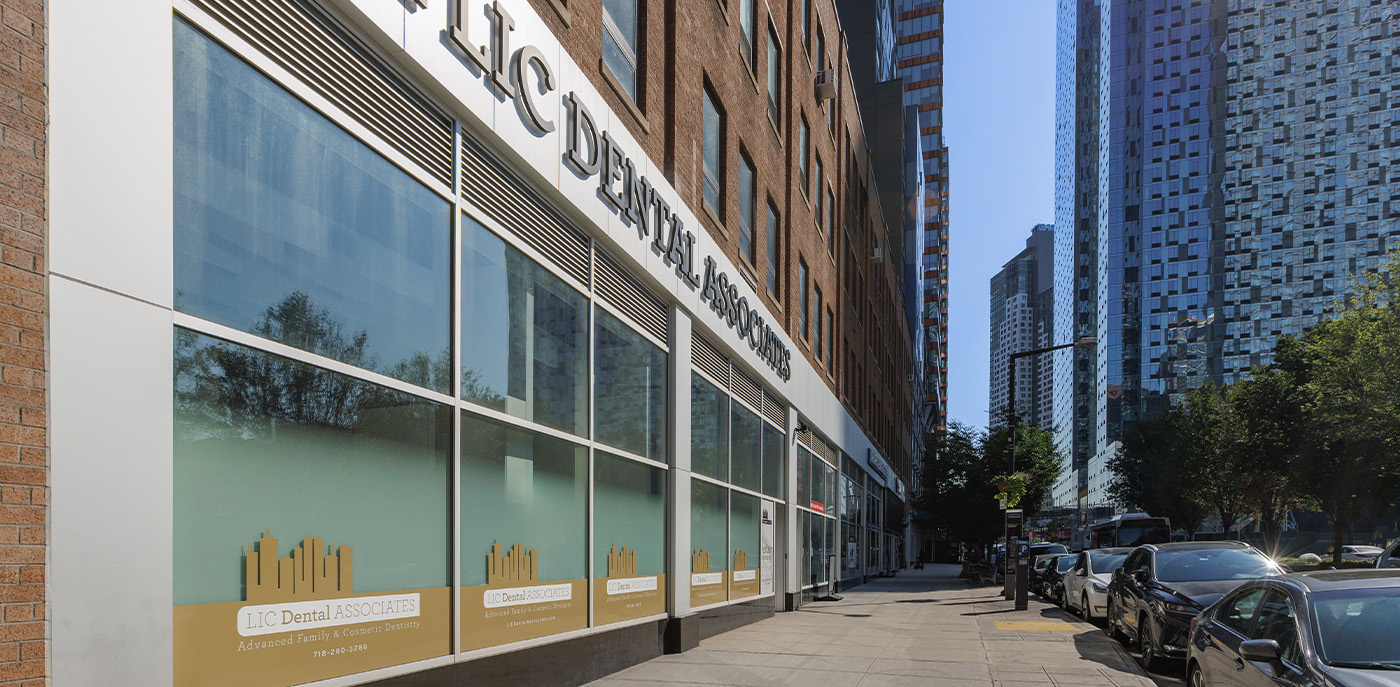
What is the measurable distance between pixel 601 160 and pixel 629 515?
401 cm

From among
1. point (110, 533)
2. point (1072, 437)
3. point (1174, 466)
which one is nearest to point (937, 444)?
point (1174, 466)

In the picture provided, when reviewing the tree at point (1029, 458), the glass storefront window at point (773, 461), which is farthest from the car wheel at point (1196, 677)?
the tree at point (1029, 458)

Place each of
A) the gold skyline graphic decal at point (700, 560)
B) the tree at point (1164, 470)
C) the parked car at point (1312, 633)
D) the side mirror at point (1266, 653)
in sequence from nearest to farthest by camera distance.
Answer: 1. the parked car at point (1312, 633)
2. the side mirror at point (1266, 653)
3. the gold skyline graphic decal at point (700, 560)
4. the tree at point (1164, 470)

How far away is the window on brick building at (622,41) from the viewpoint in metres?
11.5

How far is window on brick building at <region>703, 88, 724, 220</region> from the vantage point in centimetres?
1554

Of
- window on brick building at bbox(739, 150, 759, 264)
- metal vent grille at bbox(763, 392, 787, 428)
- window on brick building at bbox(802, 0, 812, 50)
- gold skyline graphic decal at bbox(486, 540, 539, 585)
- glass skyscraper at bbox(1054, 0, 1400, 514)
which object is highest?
glass skyscraper at bbox(1054, 0, 1400, 514)

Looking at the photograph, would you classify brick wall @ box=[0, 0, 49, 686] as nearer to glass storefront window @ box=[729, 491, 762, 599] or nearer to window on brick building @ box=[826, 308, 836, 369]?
glass storefront window @ box=[729, 491, 762, 599]

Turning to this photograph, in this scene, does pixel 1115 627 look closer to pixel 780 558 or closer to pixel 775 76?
pixel 780 558

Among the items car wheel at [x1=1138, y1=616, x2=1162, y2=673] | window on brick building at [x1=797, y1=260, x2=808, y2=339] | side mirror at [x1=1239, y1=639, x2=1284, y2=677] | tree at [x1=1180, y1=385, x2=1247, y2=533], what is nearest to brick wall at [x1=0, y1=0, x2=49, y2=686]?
side mirror at [x1=1239, y1=639, x2=1284, y2=677]

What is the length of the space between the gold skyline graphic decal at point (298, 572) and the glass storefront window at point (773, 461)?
533 inches

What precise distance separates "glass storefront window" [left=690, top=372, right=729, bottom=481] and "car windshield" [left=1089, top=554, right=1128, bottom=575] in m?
9.01

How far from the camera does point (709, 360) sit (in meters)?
Result: 15.4

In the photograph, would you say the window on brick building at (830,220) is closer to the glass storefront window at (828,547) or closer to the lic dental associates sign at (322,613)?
the glass storefront window at (828,547)

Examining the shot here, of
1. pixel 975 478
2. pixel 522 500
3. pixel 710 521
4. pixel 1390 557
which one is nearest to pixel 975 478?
pixel 975 478
